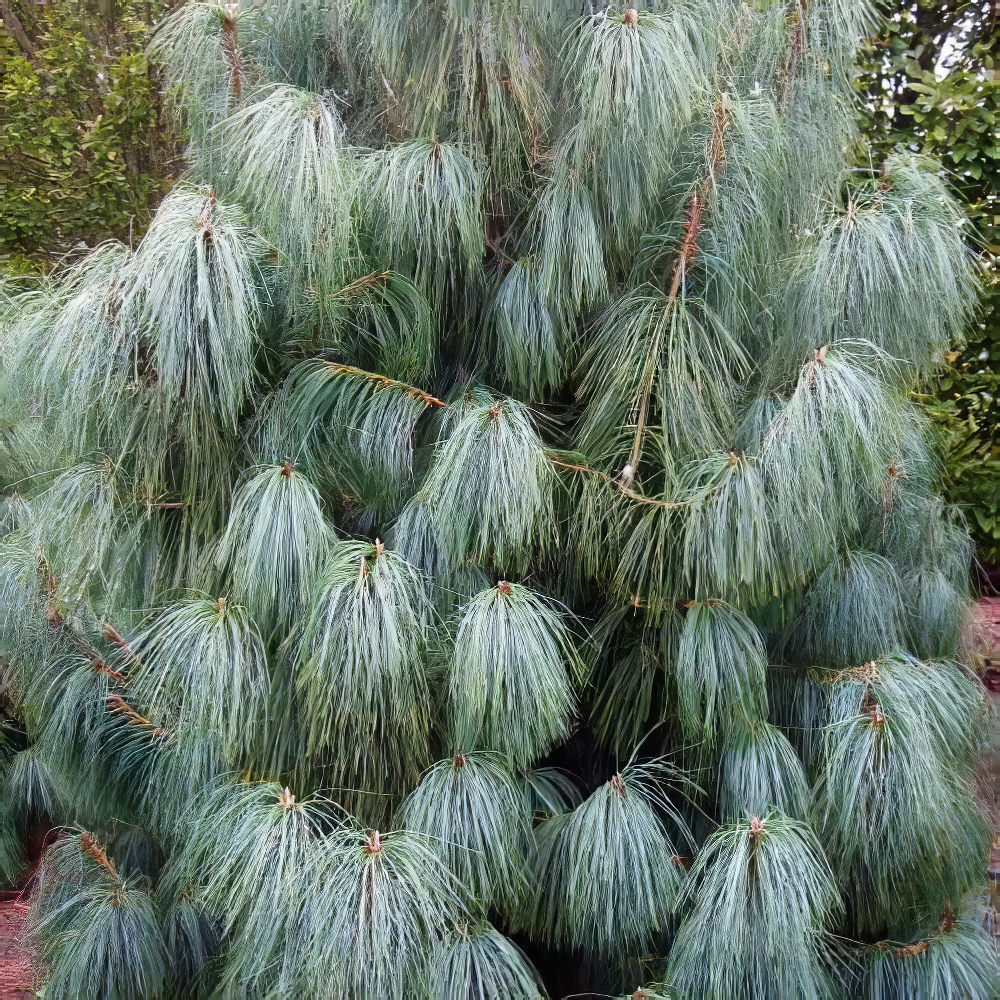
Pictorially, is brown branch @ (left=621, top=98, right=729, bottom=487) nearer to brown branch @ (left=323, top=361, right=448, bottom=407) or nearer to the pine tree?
the pine tree

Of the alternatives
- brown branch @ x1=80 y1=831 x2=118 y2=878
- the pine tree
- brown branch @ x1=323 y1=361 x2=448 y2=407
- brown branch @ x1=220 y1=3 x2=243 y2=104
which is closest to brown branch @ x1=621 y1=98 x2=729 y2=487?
the pine tree

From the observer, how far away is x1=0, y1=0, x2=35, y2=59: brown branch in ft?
9.16

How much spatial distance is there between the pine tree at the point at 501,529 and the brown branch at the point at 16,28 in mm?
1476

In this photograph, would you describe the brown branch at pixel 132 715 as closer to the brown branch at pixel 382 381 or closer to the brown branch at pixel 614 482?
the brown branch at pixel 382 381

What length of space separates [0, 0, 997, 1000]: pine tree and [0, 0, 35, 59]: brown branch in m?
1.48

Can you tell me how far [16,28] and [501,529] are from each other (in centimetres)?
243

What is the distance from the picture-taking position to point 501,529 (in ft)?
4.28

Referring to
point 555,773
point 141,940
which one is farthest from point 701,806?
point 141,940

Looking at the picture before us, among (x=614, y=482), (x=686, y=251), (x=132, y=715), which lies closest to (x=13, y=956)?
(x=132, y=715)

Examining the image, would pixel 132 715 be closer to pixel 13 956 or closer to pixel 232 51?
pixel 232 51

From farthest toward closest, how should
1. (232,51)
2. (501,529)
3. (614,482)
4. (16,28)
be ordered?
(16,28)
(232,51)
(614,482)
(501,529)

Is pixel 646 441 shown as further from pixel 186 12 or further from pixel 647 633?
pixel 186 12

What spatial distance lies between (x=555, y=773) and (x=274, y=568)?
53 centimetres

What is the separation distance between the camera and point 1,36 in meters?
2.81
